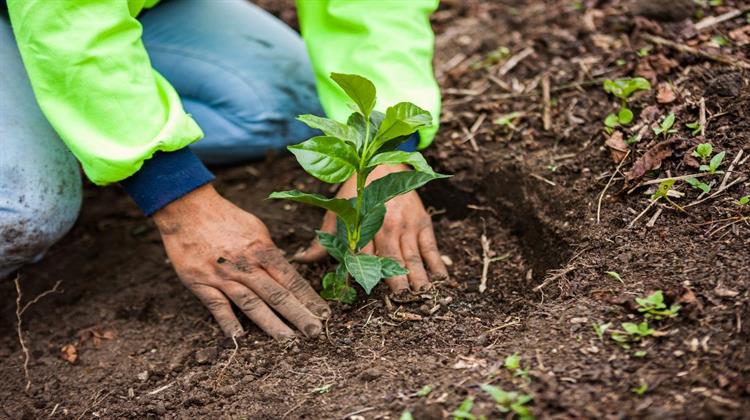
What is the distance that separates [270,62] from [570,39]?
115 cm

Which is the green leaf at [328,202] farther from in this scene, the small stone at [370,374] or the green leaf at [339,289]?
the small stone at [370,374]

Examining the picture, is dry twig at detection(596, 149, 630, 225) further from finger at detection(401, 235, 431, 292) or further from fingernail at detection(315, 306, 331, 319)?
fingernail at detection(315, 306, 331, 319)

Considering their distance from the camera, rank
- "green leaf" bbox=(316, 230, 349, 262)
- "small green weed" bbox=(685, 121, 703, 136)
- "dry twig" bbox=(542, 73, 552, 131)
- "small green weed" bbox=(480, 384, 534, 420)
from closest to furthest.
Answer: "small green weed" bbox=(480, 384, 534, 420) < "green leaf" bbox=(316, 230, 349, 262) < "small green weed" bbox=(685, 121, 703, 136) < "dry twig" bbox=(542, 73, 552, 131)

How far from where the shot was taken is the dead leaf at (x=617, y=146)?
2.01 m

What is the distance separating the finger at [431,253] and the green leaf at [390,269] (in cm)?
25

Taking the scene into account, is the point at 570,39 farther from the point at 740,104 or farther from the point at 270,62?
the point at 270,62

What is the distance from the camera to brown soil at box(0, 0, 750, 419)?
1469 millimetres

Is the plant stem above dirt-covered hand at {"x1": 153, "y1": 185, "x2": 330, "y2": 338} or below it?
above

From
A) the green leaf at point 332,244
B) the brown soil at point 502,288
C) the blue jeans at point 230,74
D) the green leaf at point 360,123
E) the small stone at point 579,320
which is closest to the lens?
the brown soil at point 502,288

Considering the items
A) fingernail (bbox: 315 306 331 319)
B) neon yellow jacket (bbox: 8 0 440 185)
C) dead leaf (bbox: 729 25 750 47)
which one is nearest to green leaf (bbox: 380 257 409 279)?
fingernail (bbox: 315 306 331 319)

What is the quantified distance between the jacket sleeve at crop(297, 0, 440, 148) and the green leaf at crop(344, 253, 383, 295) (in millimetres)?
539

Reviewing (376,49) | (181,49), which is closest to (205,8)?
(181,49)

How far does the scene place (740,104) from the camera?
6.43 feet

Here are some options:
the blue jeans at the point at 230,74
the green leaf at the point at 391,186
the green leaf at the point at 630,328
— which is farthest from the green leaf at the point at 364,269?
the blue jeans at the point at 230,74
